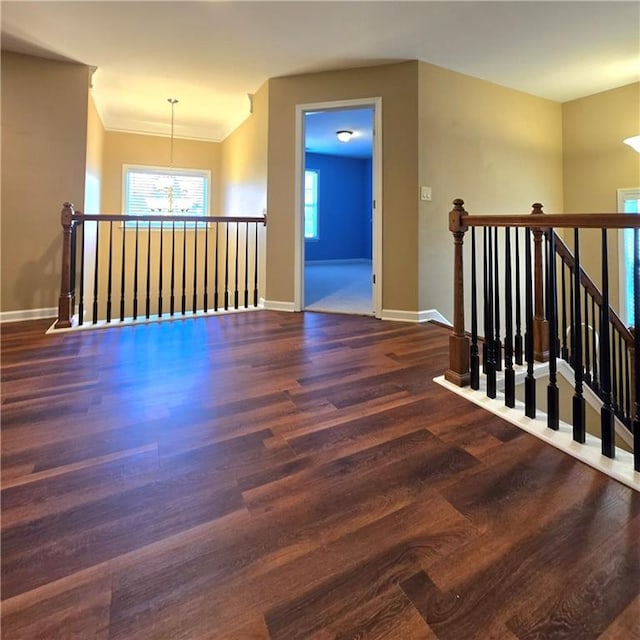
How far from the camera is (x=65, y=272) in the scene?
3275mm

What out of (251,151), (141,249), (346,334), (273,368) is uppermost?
(251,151)

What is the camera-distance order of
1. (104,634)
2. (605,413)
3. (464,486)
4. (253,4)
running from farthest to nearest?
(253,4), (605,413), (464,486), (104,634)

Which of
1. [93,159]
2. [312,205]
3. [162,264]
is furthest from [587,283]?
[312,205]

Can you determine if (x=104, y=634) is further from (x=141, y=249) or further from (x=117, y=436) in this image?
(x=141, y=249)

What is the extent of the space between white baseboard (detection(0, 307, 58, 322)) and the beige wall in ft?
7.19

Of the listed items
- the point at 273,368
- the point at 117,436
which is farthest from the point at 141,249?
the point at 117,436

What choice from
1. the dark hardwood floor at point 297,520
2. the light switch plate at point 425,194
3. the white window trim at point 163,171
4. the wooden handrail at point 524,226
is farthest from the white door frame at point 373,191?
the white window trim at point 163,171

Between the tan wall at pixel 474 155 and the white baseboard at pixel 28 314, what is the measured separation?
3.63 meters

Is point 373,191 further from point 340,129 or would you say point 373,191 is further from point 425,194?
point 340,129

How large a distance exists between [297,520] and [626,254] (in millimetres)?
5048

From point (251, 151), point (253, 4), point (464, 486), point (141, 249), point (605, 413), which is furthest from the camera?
point (141, 249)

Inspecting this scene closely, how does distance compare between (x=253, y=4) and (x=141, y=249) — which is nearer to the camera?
(x=253, y=4)

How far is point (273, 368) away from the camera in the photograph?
7.77 ft

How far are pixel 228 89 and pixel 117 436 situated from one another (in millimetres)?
4162
